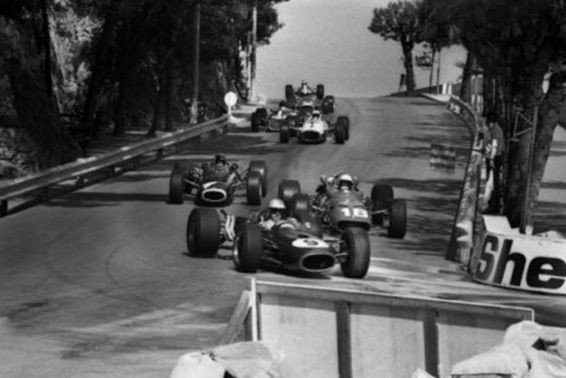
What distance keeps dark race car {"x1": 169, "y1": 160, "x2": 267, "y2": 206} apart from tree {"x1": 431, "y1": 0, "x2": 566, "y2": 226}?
16.7 feet

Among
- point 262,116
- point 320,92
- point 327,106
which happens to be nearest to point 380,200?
point 262,116

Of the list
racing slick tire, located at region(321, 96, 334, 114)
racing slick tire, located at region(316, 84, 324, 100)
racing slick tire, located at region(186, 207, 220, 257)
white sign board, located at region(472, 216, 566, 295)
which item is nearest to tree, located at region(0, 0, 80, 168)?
racing slick tire, located at region(186, 207, 220, 257)

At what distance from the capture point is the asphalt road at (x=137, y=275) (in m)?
13.2

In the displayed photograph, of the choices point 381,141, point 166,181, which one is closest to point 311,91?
point 381,141

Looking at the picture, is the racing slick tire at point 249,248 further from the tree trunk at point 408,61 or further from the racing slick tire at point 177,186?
the tree trunk at point 408,61

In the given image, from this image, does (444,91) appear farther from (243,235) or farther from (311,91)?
(243,235)

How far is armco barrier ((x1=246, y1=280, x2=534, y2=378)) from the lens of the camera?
9.89 m

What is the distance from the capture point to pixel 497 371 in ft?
25.4

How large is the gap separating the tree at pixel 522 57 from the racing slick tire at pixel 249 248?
864cm

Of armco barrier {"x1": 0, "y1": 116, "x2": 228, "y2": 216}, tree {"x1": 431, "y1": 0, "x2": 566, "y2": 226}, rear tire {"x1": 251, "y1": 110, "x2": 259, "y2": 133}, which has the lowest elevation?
rear tire {"x1": 251, "y1": 110, "x2": 259, "y2": 133}

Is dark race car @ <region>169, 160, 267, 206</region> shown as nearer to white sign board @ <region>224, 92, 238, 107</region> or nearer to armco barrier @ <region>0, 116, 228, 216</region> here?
armco barrier @ <region>0, 116, 228, 216</region>

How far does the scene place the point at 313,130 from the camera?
40.9 meters

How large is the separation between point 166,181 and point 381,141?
13.9 metres

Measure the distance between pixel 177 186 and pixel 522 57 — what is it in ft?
24.0
